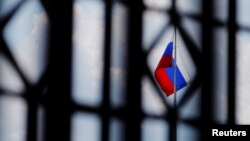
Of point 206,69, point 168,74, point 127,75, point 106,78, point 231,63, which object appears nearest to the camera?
point 168,74

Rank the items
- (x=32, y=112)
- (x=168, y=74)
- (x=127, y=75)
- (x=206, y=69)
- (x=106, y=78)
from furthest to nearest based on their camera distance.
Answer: (x=206, y=69)
(x=127, y=75)
(x=106, y=78)
(x=168, y=74)
(x=32, y=112)

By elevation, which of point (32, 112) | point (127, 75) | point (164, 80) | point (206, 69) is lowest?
point (32, 112)

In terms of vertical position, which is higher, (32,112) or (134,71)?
(134,71)

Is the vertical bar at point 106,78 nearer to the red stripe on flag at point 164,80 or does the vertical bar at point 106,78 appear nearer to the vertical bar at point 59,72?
the vertical bar at point 59,72

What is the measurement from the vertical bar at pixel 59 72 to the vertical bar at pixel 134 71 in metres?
0.56

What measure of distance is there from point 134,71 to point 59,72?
2.30 ft

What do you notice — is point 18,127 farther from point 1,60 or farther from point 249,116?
point 249,116

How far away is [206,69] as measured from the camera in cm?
465

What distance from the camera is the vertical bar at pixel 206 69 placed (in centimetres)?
462

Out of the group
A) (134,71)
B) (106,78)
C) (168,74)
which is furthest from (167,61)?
(106,78)

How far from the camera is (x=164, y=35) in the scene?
4422mm

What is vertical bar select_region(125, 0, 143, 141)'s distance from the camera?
4211mm

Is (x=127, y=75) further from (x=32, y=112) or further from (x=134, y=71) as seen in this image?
(x=32, y=112)

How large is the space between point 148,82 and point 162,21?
0.58m
